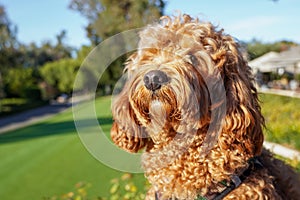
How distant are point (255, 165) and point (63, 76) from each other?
54217 mm

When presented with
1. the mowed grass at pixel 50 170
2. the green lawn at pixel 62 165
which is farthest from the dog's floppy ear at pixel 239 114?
the mowed grass at pixel 50 170

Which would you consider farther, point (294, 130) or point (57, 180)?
point (57, 180)

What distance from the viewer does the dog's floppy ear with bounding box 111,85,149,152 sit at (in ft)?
8.10

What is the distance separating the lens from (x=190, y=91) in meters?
2.27

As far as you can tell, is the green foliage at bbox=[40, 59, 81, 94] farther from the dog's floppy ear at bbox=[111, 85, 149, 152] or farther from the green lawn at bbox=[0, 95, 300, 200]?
the dog's floppy ear at bbox=[111, 85, 149, 152]

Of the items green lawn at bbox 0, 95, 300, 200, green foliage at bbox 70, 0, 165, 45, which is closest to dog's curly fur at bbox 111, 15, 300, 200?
green lawn at bbox 0, 95, 300, 200

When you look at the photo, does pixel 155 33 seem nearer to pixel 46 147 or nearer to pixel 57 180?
pixel 57 180

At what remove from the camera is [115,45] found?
8.77 ft

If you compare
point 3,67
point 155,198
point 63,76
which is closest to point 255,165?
point 155,198

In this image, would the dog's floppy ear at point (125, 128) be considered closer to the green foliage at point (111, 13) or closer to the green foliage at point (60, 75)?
the green foliage at point (111, 13)

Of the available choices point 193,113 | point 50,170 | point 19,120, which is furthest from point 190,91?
point 19,120

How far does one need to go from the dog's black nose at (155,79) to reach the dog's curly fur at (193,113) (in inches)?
1.1

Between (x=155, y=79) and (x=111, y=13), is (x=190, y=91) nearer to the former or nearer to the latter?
(x=155, y=79)

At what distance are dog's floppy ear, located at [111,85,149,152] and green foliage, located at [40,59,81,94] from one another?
51296 millimetres
